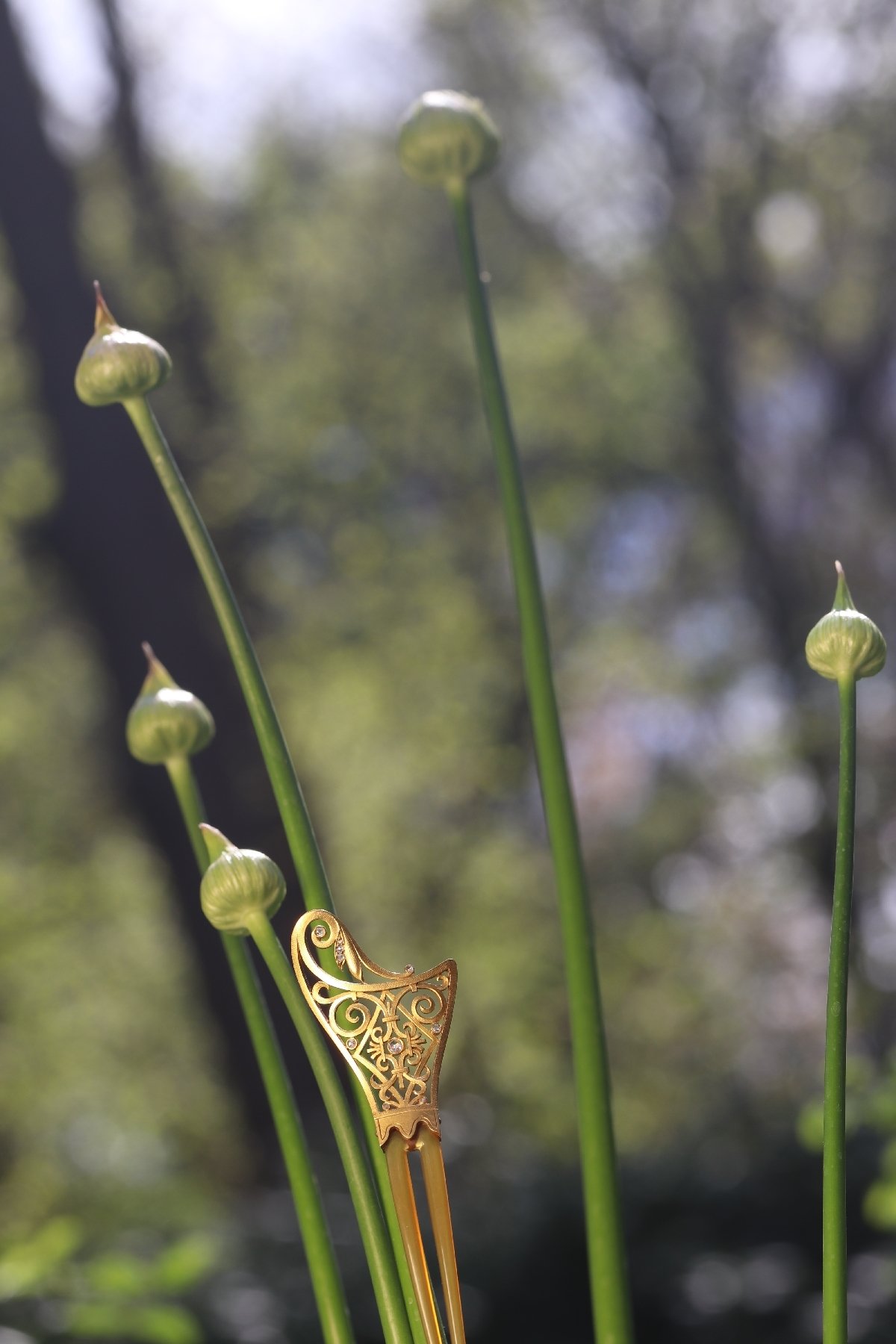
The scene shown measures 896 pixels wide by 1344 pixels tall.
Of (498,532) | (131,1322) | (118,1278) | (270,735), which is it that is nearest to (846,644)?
(270,735)

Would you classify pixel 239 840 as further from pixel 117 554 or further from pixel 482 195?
pixel 482 195

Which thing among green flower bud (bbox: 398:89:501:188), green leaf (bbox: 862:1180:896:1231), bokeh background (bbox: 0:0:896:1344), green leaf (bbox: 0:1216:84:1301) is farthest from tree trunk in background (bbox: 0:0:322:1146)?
green flower bud (bbox: 398:89:501:188)

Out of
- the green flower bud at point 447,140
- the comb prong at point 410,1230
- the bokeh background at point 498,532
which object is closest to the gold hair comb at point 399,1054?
the comb prong at point 410,1230

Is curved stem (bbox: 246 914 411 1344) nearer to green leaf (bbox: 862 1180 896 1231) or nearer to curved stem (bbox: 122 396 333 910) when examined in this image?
curved stem (bbox: 122 396 333 910)

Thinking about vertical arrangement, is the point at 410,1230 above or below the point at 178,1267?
below

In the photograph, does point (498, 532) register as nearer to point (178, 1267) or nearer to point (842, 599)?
point (178, 1267)

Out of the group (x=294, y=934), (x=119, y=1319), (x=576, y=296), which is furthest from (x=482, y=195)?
(x=294, y=934)
